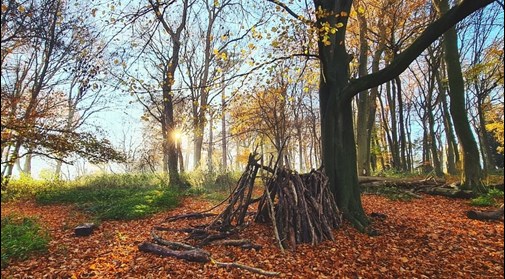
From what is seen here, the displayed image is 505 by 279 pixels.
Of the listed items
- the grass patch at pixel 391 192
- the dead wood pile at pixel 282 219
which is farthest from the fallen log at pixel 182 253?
the grass patch at pixel 391 192

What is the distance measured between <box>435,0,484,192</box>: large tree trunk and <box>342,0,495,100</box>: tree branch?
15.3 feet

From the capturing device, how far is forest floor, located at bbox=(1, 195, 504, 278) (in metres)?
4.33

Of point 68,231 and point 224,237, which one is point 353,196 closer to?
point 224,237

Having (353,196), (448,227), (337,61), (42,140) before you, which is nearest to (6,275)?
(42,140)

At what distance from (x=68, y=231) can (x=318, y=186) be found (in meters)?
5.88

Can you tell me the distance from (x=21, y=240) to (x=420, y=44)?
7.99 m

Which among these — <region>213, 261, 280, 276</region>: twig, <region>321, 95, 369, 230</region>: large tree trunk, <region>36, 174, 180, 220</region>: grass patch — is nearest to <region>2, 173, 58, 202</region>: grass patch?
<region>36, 174, 180, 220</region>: grass patch

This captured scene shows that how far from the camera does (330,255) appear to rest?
16.3 ft

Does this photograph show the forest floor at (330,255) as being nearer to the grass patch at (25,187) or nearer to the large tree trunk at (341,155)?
the large tree trunk at (341,155)

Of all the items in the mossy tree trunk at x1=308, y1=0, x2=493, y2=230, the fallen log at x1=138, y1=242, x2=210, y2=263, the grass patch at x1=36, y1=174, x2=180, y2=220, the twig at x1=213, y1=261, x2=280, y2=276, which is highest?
the mossy tree trunk at x1=308, y1=0, x2=493, y2=230

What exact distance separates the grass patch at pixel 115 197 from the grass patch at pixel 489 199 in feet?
28.5

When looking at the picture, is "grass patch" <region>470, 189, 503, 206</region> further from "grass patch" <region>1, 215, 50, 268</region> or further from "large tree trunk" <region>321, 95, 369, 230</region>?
"grass patch" <region>1, 215, 50, 268</region>

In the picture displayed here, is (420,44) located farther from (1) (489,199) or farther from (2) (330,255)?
(1) (489,199)

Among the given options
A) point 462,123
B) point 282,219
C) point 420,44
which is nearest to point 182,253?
point 282,219
